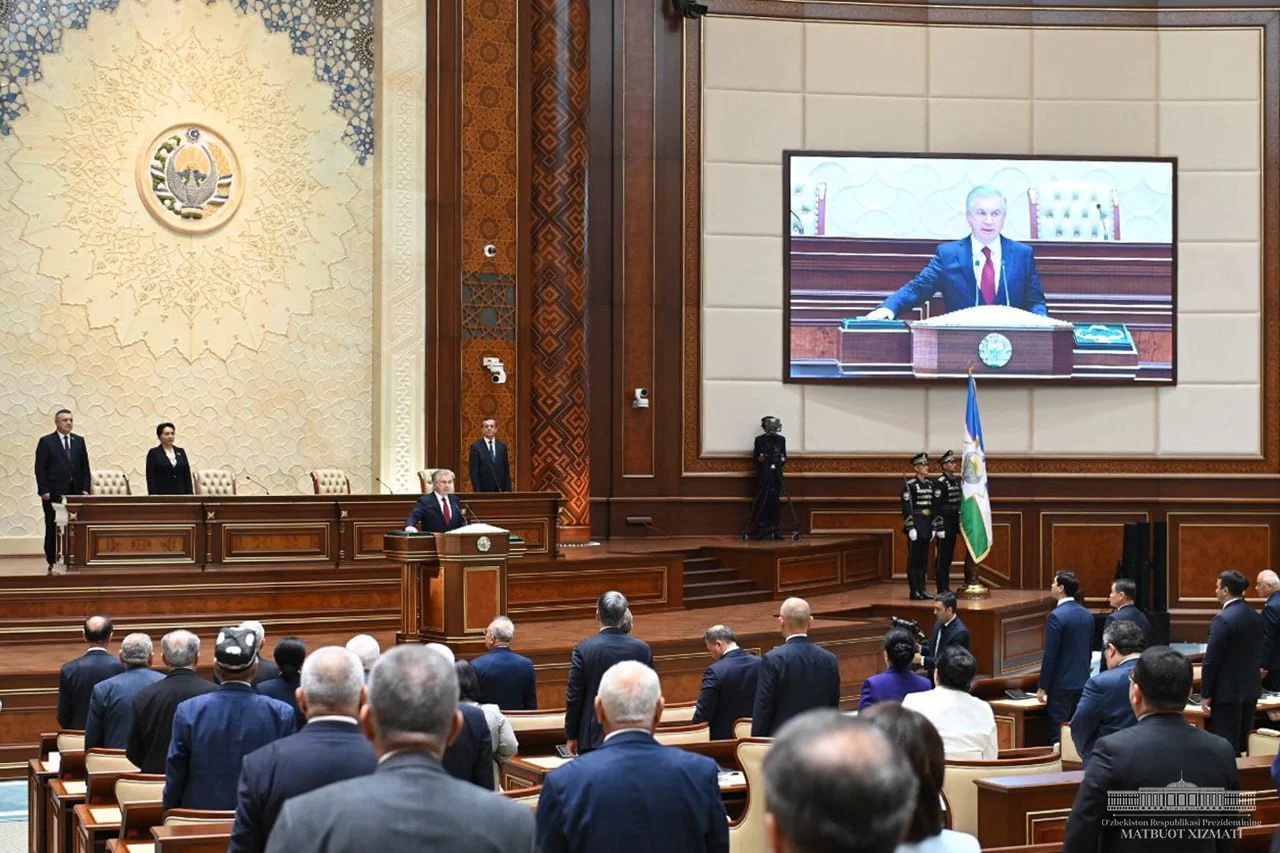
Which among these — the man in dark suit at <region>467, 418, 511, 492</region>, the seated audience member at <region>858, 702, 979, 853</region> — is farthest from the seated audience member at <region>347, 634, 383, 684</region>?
the man in dark suit at <region>467, 418, 511, 492</region>

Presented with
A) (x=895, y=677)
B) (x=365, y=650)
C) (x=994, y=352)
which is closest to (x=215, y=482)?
(x=994, y=352)

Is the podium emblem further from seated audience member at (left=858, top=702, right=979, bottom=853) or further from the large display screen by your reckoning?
seated audience member at (left=858, top=702, right=979, bottom=853)

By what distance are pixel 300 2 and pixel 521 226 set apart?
2.98 meters

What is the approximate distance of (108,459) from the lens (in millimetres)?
13914

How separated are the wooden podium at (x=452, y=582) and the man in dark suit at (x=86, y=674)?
103 inches

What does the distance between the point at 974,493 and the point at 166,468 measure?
6735 millimetres

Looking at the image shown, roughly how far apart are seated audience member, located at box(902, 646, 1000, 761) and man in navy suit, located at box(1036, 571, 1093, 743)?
3167 millimetres

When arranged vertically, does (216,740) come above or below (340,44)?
below

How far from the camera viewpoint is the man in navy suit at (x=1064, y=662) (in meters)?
8.34

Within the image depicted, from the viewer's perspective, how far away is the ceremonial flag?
13312 mm

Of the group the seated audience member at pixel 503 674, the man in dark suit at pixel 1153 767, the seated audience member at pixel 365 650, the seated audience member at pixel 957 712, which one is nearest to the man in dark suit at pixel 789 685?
the seated audience member at pixel 957 712

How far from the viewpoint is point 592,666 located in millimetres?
6320

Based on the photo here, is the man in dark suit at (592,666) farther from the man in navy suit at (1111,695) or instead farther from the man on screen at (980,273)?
the man on screen at (980,273)

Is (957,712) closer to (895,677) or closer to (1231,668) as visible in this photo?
(895,677)
